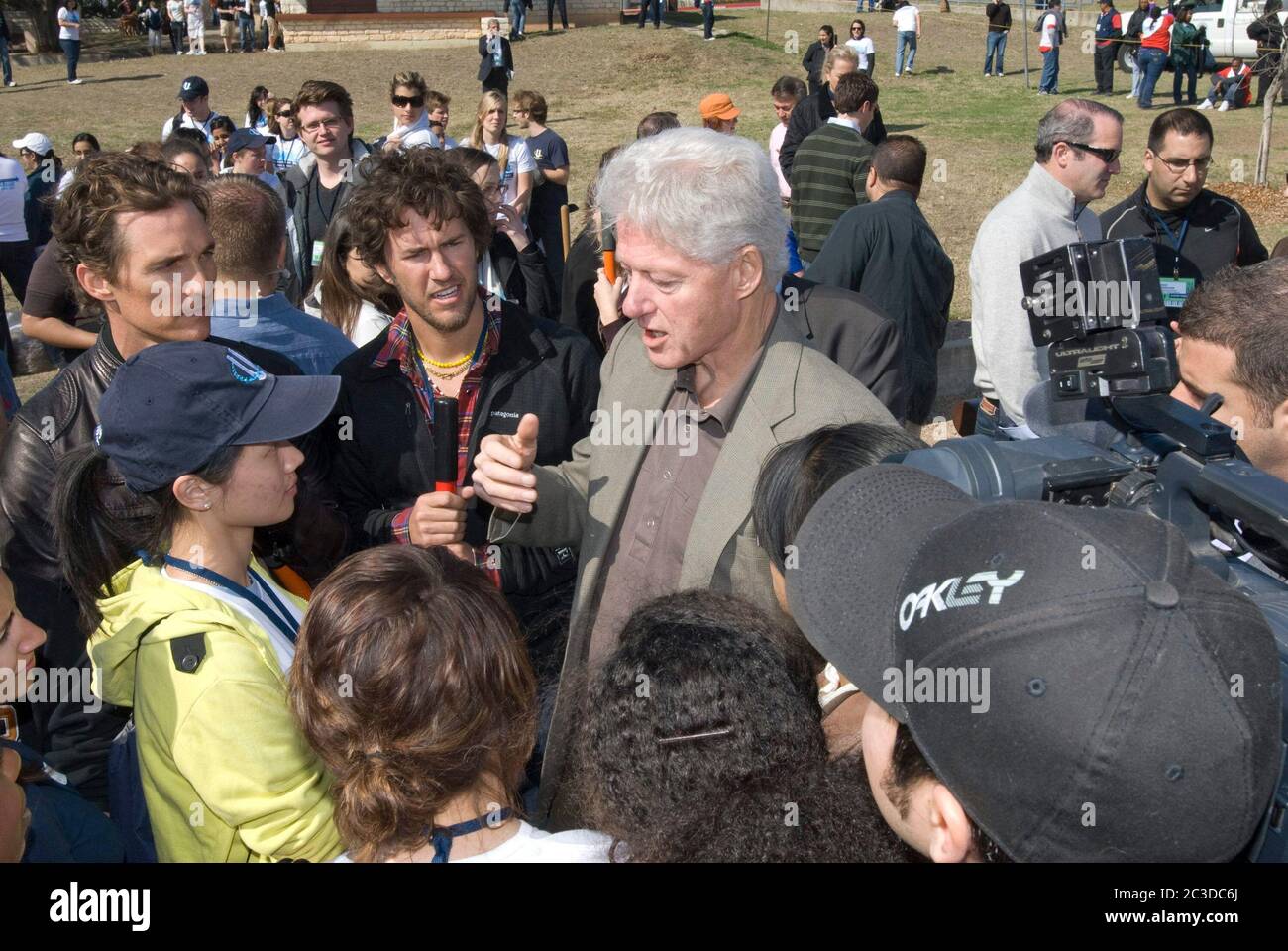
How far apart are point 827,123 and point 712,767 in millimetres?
6640

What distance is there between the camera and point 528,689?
198 cm

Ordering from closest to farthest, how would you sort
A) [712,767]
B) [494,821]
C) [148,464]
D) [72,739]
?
[712,767]
[494,821]
[148,464]
[72,739]

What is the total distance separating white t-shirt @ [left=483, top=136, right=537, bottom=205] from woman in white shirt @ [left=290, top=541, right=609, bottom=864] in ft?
22.9

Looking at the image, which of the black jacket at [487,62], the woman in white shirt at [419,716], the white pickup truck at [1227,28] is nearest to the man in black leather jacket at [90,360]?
the woman in white shirt at [419,716]

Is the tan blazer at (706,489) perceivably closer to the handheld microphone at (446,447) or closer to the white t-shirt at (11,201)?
the handheld microphone at (446,447)

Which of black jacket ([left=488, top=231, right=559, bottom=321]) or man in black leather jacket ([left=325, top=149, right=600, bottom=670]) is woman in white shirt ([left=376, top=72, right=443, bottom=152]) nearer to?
black jacket ([left=488, top=231, right=559, bottom=321])

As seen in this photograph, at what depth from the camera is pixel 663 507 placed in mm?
2646

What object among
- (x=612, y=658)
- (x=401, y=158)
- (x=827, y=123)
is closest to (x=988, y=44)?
(x=827, y=123)

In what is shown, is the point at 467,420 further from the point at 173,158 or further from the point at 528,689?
the point at 173,158

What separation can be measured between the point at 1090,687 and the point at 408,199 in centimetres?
260

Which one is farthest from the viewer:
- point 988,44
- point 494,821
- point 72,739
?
point 988,44

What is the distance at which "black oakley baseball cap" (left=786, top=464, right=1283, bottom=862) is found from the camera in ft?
3.83

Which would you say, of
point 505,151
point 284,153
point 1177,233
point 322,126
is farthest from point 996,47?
point 322,126

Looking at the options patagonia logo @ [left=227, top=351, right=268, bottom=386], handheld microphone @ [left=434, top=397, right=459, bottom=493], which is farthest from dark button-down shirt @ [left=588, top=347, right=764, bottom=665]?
patagonia logo @ [left=227, top=351, right=268, bottom=386]
